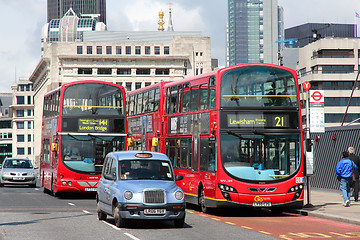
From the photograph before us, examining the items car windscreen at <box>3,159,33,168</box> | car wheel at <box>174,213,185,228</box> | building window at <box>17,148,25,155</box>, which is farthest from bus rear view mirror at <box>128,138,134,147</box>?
building window at <box>17,148,25,155</box>

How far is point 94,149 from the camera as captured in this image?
27516 millimetres

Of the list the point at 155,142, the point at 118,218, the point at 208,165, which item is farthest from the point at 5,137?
the point at 118,218

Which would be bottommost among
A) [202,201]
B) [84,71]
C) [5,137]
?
[5,137]

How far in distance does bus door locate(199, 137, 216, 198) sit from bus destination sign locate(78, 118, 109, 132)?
745 centimetres

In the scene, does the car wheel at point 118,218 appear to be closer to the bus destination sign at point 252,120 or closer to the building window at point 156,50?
the bus destination sign at point 252,120

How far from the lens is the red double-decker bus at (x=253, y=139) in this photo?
19.4m

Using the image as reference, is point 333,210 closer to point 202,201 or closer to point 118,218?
point 202,201

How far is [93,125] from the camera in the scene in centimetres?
2767

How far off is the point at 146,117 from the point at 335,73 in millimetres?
80682

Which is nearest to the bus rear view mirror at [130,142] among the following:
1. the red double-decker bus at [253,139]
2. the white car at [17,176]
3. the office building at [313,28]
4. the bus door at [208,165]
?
the bus door at [208,165]

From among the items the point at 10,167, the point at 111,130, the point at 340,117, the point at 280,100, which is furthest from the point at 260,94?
the point at 340,117

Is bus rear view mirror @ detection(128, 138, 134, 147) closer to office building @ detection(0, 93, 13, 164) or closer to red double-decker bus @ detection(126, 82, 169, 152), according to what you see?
red double-decker bus @ detection(126, 82, 169, 152)

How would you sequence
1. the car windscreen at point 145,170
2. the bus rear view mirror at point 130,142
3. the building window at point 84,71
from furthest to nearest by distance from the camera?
the building window at point 84,71, the bus rear view mirror at point 130,142, the car windscreen at point 145,170

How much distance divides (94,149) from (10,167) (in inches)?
511
